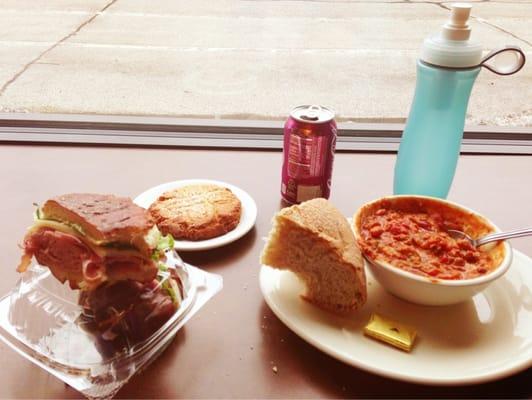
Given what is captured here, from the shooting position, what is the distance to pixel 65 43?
147cm

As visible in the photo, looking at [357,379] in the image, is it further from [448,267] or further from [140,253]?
[140,253]

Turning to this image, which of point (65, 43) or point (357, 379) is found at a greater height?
point (65, 43)

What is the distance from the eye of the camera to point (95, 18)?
1510mm

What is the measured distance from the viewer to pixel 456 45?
2.69 ft

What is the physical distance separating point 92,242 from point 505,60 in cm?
73

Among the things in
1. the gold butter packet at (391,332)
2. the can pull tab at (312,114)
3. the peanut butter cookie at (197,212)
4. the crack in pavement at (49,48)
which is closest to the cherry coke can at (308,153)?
the can pull tab at (312,114)

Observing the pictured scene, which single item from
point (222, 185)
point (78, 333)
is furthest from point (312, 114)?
point (78, 333)

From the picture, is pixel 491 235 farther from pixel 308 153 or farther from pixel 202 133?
pixel 202 133

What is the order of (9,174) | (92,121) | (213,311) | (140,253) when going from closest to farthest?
(140,253)
(213,311)
(9,174)
(92,121)

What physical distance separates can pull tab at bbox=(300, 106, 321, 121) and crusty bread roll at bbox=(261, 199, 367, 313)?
256mm

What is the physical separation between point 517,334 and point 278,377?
33 cm

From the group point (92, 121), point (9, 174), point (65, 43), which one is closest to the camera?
point (9, 174)

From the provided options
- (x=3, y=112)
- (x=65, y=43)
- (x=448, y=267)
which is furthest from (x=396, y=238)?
(x=65, y=43)

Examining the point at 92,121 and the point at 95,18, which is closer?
the point at 92,121
